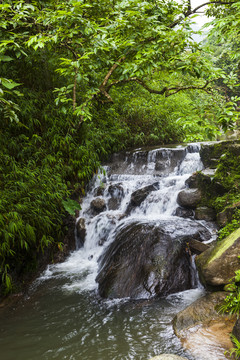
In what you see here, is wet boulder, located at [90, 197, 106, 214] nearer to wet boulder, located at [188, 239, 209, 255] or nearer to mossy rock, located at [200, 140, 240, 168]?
wet boulder, located at [188, 239, 209, 255]

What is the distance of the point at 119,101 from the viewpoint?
10773 mm

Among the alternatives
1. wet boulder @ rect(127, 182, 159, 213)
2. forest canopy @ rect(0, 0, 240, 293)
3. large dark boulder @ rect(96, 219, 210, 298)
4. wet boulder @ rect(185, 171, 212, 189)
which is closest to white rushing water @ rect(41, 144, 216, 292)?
wet boulder @ rect(127, 182, 159, 213)

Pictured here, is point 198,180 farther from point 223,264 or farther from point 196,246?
point 223,264

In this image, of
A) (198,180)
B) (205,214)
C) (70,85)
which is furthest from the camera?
(198,180)

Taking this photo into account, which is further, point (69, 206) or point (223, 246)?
point (69, 206)

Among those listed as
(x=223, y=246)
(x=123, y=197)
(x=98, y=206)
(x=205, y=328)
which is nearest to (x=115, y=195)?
(x=123, y=197)

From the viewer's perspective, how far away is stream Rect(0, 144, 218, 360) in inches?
127

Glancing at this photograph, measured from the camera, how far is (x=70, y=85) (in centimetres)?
497

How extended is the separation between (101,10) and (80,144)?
136 inches

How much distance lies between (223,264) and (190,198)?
2.81 m

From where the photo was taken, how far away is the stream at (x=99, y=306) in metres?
3.24

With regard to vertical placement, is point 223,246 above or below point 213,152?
below

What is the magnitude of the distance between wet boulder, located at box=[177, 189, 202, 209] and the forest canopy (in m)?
1.62

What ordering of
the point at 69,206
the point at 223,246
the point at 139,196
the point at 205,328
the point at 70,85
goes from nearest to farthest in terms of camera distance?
1. the point at 205,328
2. the point at 223,246
3. the point at 70,85
4. the point at 69,206
5. the point at 139,196
